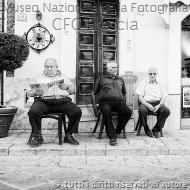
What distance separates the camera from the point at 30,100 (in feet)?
25.3

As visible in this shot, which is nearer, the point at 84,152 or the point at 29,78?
the point at 84,152

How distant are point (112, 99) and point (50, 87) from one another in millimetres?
1242

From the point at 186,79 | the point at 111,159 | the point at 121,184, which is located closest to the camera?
the point at 121,184

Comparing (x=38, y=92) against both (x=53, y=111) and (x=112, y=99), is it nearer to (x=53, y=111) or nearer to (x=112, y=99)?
(x=53, y=111)

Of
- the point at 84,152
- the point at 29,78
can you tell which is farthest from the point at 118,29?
the point at 84,152

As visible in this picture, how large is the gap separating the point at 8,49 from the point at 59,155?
218 centimetres

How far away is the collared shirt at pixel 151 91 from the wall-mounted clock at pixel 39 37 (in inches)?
88.3

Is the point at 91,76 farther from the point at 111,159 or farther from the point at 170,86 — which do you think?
the point at 111,159

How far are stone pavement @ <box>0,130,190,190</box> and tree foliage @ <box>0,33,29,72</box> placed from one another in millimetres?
1448

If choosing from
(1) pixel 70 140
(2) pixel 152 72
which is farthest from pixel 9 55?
(2) pixel 152 72

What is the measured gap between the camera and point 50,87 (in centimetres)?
640

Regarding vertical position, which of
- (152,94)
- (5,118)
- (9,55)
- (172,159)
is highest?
(9,55)

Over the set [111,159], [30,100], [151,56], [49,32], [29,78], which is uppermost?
[49,32]

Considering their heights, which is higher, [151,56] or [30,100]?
[151,56]
